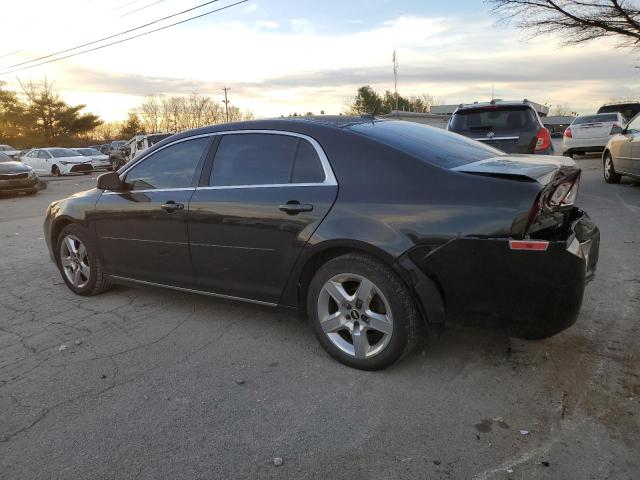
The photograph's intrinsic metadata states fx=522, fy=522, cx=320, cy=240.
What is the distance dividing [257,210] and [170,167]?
1.14m

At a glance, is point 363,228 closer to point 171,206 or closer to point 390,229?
point 390,229

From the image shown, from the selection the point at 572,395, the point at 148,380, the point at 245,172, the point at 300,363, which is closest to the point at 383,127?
the point at 245,172

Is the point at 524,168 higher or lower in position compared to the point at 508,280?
higher

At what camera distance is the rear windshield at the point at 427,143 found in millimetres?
3258

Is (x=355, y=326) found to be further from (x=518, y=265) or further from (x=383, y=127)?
(x=383, y=127)

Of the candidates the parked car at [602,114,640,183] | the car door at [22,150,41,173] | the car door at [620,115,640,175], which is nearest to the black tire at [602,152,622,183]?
the parked car at [602,114,640,183]

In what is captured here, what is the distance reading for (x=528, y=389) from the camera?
2953 millimetres

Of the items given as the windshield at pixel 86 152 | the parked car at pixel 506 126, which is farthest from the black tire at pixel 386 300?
the windshield at pixel 86 152

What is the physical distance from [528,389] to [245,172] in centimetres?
232

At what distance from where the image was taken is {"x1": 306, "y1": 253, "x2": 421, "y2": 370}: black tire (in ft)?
10.0

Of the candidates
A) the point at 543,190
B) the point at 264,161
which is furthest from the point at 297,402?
the point at 543,190

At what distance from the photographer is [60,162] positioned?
26484mm

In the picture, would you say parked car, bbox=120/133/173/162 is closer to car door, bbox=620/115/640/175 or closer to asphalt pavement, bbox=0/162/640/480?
car door, bbox=620/115/640/175

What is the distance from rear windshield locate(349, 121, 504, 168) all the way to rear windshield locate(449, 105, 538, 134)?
462 centimetres
